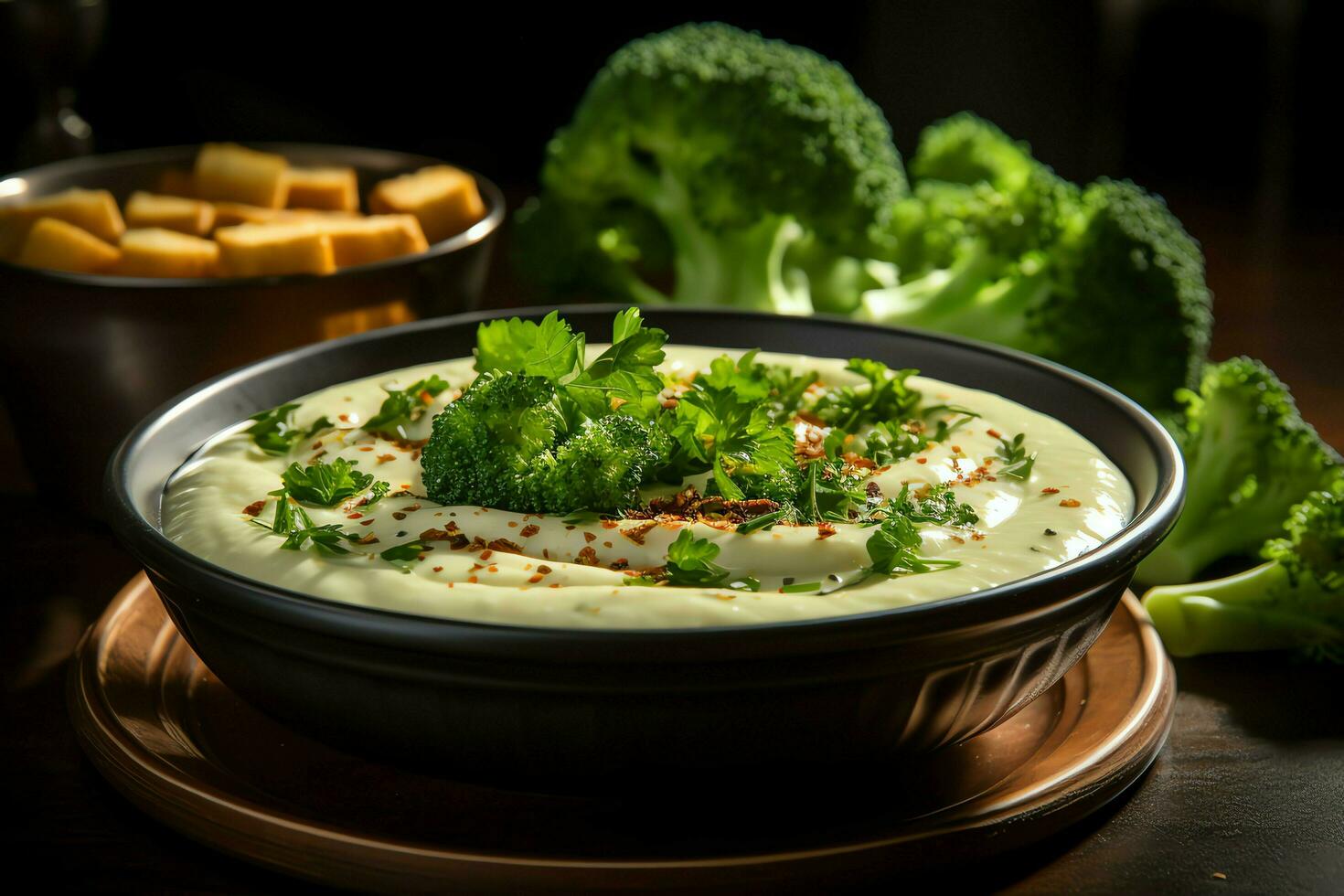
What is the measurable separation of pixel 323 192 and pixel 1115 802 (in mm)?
2421

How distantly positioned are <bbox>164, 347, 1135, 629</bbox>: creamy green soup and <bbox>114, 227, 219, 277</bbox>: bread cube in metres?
0.73

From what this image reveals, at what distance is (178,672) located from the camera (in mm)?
2141

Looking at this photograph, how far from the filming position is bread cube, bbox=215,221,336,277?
2.93 meters

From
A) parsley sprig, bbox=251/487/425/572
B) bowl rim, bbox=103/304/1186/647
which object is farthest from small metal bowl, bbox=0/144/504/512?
parsley sprig, bbox=251/487/425/572

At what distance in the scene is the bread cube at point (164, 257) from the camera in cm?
295

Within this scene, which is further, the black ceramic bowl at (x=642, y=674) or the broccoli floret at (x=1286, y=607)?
the broccoli floret at (x=1286, y=607)

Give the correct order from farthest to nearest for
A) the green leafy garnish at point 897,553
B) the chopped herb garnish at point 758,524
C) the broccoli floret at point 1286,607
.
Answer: the broccoli floret at point 1286,607 < the chopped herb garnish at point 758,524 < the green leafy garnish at point 897,553

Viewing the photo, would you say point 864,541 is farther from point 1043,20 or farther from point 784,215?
point 1043,20

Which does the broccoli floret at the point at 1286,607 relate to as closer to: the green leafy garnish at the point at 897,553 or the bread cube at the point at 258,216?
the green leafy garnish at the point at 897,553

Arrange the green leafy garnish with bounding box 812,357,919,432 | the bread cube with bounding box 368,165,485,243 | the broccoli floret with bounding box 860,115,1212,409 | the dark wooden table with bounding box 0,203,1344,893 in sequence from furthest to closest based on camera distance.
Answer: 1. the bread cube with bounding box 368,165,485,243
2. the broccoli floret with bounding box 860,115,1212,409
3. the green leafy garnish with bounding box 812,357,919,432
4. the dark wooden table with bounding box 0,203,1344,893

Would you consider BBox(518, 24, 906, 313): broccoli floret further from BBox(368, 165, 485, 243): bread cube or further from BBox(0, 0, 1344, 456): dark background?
BBox(0, 0, 1344, 456): dark background

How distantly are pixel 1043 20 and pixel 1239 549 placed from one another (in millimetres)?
4510

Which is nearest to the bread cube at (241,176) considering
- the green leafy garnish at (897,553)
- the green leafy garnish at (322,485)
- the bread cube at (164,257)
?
the bread cube at (164,257)

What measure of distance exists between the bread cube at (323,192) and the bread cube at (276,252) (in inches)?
20.2
